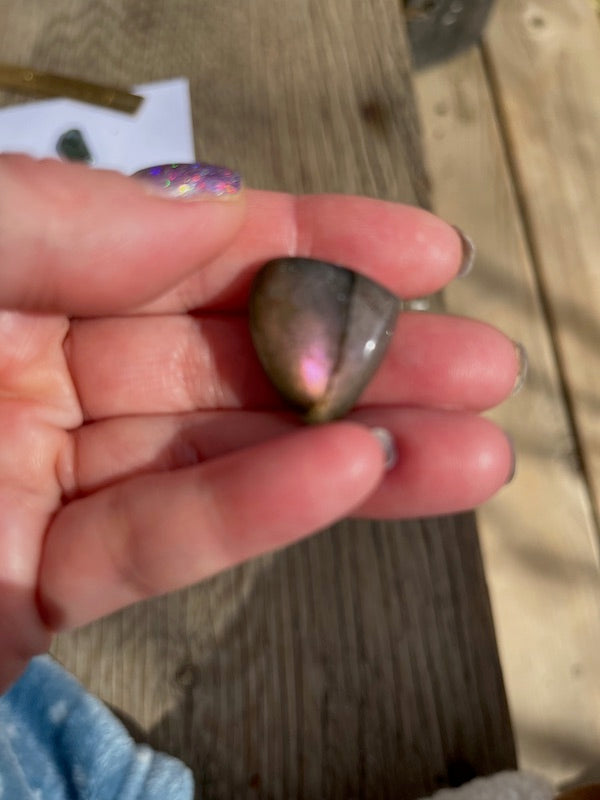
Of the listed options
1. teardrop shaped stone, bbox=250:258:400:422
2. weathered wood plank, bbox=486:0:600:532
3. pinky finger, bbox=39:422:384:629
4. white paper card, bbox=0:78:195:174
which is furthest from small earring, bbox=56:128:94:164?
weathered wood plank, bbox=486:0:600:532

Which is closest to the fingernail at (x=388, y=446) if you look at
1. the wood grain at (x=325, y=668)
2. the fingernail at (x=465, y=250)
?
the wood grain at (x=325, y=668)

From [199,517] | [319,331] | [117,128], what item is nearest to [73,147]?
[117,128]

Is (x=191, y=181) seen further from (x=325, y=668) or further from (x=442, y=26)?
(x=442, y=26)

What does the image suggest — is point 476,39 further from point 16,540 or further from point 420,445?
point 16,540

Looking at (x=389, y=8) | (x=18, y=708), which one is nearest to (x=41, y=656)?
(x=18, y=708)

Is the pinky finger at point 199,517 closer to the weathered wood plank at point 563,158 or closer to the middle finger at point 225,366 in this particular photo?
the middle finger at point 225,366

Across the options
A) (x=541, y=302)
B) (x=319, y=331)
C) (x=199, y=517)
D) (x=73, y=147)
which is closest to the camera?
(x=199, y=517)
